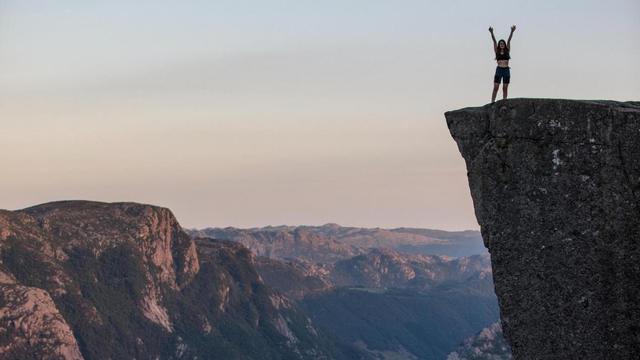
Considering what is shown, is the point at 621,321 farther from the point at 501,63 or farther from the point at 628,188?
the point at 501,63

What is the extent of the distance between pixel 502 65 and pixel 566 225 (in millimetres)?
7636

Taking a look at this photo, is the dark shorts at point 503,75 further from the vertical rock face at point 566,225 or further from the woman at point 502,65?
the vertical rock face at point 566,225

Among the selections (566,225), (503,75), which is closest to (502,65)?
(503,75)

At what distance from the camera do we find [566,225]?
128 ft

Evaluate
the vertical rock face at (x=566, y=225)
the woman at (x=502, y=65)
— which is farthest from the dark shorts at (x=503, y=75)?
the vertical rock face at (x=566, y=225)

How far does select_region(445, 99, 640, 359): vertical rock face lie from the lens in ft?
127

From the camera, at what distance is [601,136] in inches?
1524

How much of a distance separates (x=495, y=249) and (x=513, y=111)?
14.9ft

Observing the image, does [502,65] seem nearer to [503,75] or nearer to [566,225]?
[503,75]

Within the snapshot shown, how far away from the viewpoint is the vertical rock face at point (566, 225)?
3859 cm

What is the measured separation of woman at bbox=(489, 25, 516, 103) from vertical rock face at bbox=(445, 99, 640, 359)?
3.80 m

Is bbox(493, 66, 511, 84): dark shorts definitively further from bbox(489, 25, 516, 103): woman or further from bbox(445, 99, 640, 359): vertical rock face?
bbox(445, 99, 640, 359): vertical rock face

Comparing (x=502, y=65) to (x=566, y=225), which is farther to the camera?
(x=502, y=65)

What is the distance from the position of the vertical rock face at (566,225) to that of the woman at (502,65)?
3800 millimetres
